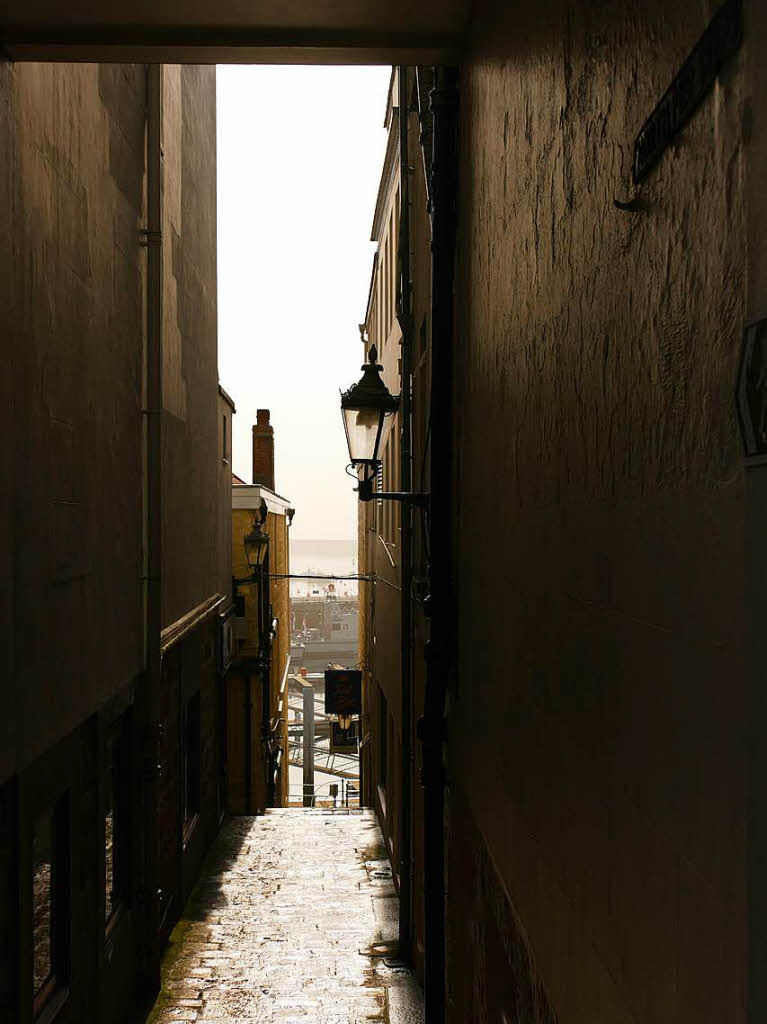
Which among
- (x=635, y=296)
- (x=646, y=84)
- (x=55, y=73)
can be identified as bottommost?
(x=635, y=296)

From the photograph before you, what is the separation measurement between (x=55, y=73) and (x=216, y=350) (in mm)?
8545

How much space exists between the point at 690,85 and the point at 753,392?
56cm

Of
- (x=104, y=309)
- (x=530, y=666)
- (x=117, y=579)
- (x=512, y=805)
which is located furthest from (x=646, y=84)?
(x=117, y=579)

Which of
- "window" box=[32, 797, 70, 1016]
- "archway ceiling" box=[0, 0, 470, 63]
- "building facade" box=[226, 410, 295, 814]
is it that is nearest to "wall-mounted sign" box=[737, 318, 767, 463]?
"archway ceiling" box=[0, 0, 470, 63]

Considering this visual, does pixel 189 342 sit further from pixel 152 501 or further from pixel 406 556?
pixel 406 556

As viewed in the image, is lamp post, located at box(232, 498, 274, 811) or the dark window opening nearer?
the dark window opening

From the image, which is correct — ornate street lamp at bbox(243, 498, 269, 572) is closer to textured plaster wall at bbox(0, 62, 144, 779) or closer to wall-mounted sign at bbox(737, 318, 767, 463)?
textured plaster wall at bbox(0, 62, 144, 779)

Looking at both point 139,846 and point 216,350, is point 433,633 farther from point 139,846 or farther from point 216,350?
point 216,350

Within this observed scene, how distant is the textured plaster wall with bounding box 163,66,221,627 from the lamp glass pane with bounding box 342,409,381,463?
344 cm

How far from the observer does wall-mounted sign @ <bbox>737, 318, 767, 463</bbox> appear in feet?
4.19

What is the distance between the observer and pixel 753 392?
4.30 feet

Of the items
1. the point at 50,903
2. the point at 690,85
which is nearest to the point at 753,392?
the point at 690,85

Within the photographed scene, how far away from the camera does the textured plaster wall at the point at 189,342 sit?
1016 centimetres

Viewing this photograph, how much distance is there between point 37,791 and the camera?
218 inches
